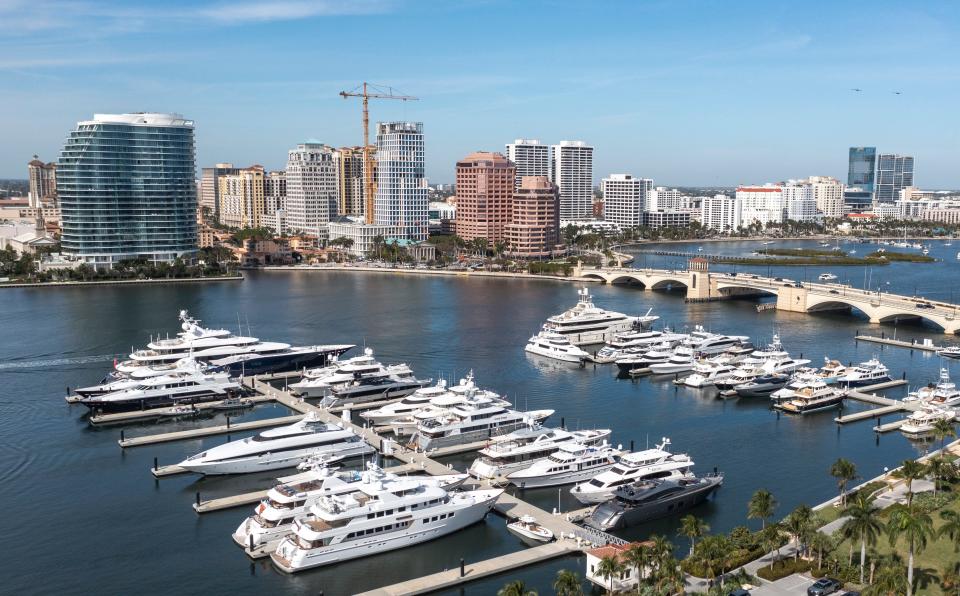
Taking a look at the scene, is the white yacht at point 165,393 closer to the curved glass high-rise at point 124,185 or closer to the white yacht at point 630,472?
the white yacht at point 630,472

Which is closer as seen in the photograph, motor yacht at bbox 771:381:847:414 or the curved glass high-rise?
motor yacht at bbox 771:381:847:414

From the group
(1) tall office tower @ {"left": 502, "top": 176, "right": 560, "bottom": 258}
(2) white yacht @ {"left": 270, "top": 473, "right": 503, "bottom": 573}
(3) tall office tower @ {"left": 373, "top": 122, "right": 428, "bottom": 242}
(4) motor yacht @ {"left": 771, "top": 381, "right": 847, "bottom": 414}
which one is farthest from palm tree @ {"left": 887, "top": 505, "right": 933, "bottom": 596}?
(3) tall office tower @ {"left": 373, "top": 122, "right": 428, "bottom": 242}

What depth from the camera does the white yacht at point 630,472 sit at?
33.4m

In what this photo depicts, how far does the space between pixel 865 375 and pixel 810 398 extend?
7024mm

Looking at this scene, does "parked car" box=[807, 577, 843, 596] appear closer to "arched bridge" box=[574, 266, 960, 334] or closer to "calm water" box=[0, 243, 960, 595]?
"calm water" box=[0, 243, 960, 595]

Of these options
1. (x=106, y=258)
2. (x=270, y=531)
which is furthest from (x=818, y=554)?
(x=106, y=258)

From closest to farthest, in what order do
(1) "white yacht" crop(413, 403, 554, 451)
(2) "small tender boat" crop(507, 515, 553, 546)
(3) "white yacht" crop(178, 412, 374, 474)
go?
(2) "small tender boat" crop(507, 515, 553, 546), (3) "white yacht" crop(178, 412, 374, 474), (1) "white yacht" crop(413, 403, 554, 451)

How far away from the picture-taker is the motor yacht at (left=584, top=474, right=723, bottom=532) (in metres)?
31.1

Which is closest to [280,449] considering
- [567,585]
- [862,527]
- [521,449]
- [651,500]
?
[521,449]

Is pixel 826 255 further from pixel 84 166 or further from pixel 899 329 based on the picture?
pixel 84 166

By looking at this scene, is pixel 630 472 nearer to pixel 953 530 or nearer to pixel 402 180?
pixel 953 530

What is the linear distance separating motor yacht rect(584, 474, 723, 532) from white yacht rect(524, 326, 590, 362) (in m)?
27.1

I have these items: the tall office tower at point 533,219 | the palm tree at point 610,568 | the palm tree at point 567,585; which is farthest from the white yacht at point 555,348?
the tall office tower at point 533,219

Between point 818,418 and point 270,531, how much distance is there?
3043 cm
